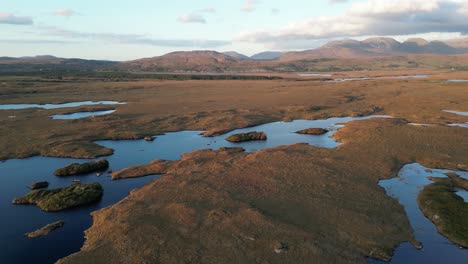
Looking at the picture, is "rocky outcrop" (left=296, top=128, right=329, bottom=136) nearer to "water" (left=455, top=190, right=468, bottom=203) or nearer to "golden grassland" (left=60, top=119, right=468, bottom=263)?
"golden grassland" (left=60, top=119, right=468, bottom=263)

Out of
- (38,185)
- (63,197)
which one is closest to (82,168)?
(38,185)

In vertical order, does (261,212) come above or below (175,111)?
below

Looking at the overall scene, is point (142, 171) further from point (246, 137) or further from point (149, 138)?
point (246, 137)

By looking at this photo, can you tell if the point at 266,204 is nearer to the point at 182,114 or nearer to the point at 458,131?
the point at 458,131

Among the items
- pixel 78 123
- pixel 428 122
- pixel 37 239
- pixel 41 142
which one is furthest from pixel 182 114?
pixel 37 239

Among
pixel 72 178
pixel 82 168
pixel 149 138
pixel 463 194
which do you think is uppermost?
pixel 149 138

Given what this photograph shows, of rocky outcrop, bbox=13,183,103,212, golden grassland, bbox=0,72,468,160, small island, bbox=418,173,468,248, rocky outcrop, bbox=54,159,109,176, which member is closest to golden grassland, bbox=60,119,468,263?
small island, bbox=418,173,468,248

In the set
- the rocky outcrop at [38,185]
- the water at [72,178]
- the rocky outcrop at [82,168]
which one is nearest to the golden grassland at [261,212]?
the water at [72,178]

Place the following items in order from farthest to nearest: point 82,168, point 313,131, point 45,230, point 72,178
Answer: point 313,131
point 82,168
point 72,178
point 45,230
